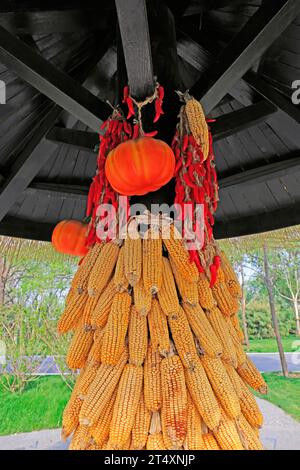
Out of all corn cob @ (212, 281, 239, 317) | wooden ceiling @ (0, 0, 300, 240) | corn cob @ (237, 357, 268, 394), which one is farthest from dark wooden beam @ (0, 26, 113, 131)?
corn cob @ (237, 357, 268, 394)

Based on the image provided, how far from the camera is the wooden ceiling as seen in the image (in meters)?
1.18

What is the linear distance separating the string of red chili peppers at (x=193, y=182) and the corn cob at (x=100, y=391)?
1.37 feet

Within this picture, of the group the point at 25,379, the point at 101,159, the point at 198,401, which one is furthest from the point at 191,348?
the point at 25,379

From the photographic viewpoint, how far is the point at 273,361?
8.48 m

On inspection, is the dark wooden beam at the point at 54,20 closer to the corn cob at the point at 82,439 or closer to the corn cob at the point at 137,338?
the corn cob at the point at 137,338

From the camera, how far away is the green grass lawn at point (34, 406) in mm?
6430

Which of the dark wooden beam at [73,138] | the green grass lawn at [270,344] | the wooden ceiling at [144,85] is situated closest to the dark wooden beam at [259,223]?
the wooden ceiling at [144,85]

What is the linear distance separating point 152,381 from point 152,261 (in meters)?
0.32

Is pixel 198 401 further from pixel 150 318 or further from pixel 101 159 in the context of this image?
pixel 101 159

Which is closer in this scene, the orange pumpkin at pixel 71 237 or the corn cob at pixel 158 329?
the corn cob at pixel 158 329

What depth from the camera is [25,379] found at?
22.7ft

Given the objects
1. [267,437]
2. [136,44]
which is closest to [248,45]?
[136,44]

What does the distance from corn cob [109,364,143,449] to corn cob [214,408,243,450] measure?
0.67 feet

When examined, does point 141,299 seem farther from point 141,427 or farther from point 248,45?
point 248,45
